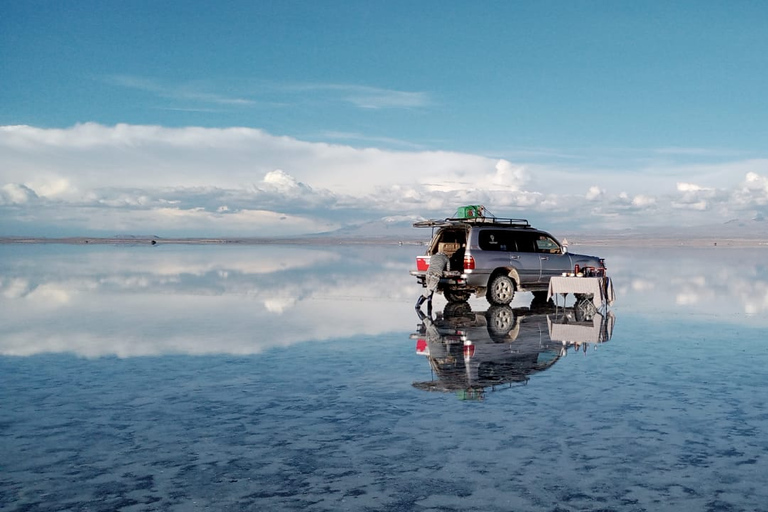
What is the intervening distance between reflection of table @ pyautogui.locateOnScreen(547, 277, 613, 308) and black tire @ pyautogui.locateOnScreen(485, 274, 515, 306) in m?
1.18

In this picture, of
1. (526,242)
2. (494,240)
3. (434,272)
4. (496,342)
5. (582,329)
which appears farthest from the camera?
(526,242)

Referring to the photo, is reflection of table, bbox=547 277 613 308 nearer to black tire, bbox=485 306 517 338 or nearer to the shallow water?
black tire, bbox=485 306 517 338

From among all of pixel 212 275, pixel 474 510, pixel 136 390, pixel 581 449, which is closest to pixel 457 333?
pixel 136 390

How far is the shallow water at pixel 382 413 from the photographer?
19.6ft

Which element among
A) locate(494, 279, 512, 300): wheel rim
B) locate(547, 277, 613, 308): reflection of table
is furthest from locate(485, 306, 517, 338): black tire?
locate(547, 277, 613, 308): reflection of table

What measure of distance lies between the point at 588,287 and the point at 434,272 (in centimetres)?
419

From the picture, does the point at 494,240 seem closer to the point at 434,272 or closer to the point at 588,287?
the point at 434,272

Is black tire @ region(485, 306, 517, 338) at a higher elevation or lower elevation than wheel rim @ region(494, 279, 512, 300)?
lower

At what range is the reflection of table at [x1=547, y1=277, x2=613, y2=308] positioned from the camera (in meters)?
20.0

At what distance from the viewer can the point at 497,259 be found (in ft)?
69.9

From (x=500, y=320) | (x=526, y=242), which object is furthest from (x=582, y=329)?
(x=526, y=242)

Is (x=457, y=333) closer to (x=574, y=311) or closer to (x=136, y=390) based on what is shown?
(x=574, y=311)

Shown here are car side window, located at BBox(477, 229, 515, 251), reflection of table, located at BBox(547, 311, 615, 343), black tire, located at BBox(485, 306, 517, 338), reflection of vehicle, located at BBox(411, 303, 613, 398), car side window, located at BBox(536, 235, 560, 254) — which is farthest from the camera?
car side window, located at BBox(536, 235, 560, 254)

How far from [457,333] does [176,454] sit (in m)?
9.53
